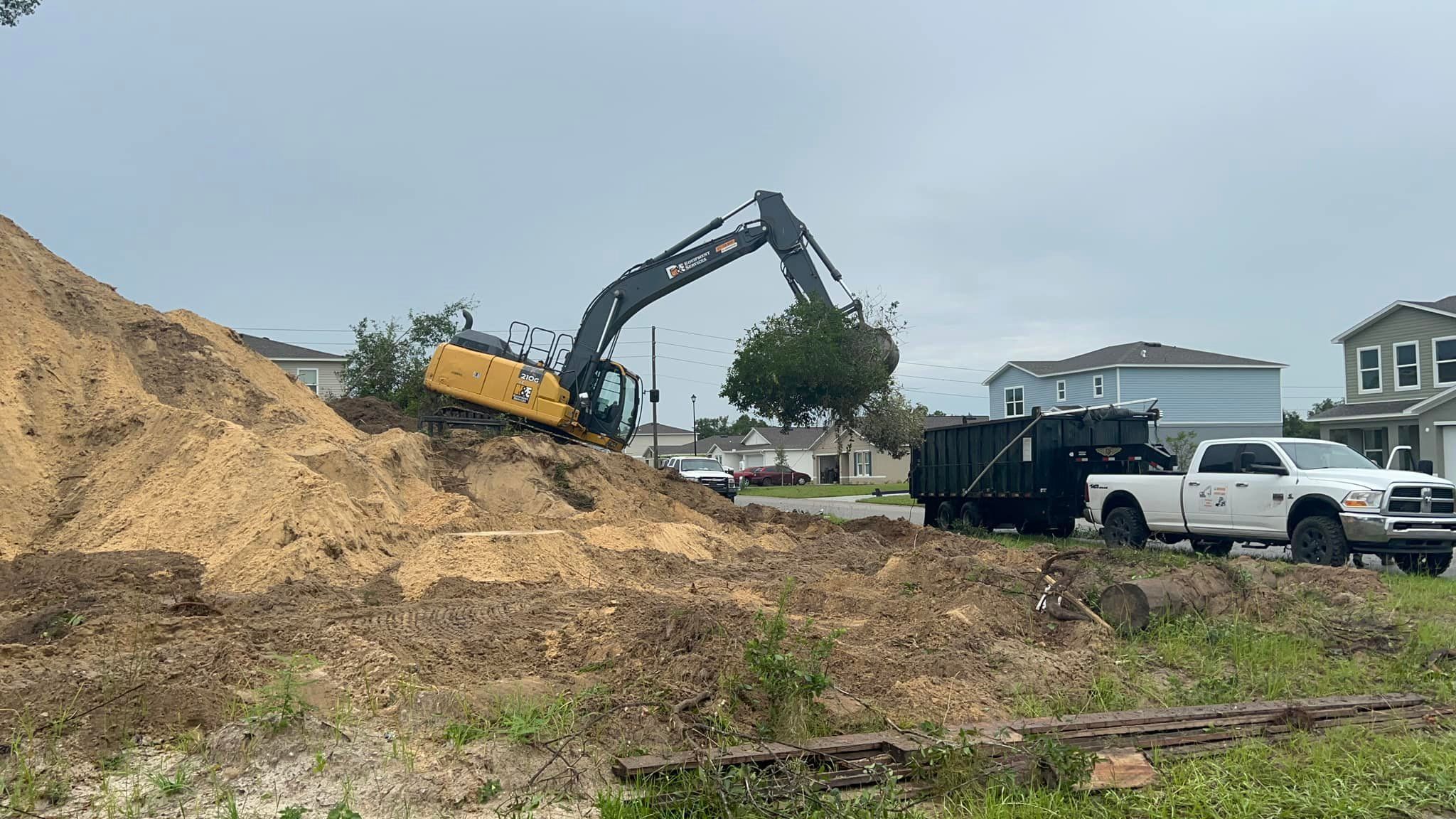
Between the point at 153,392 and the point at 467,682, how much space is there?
481 inches

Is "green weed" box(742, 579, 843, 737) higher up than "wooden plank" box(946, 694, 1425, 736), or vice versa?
"green weed" box(742, 579, 843, 737)

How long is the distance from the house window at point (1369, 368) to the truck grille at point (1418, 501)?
2236 cm

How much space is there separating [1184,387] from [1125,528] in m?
31.4

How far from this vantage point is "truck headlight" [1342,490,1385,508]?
13.2 m

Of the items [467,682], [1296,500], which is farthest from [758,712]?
[1296,500]

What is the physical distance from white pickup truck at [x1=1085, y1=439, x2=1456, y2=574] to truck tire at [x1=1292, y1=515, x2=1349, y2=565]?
0.01 metres

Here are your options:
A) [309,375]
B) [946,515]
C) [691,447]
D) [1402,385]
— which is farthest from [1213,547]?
[691,447]

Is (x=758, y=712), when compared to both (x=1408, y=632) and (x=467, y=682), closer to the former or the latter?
(x=467, y=682)

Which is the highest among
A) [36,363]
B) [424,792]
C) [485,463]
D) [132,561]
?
[36,363]

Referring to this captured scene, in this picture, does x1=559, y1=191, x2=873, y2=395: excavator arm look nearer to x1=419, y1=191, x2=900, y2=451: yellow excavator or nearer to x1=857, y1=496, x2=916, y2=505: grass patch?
x1=419, y1=191, x2=900, y2=451: yellow excavator

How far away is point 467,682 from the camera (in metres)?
6.66

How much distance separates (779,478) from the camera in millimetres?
67125

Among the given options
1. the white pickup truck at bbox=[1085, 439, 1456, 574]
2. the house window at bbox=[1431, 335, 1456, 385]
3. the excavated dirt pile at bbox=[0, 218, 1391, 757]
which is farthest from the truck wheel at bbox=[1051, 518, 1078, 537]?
the house window at bbox=[1431, 335, 1456, 385]

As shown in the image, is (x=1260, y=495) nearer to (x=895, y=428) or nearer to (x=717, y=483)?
(x=717, y=483)
